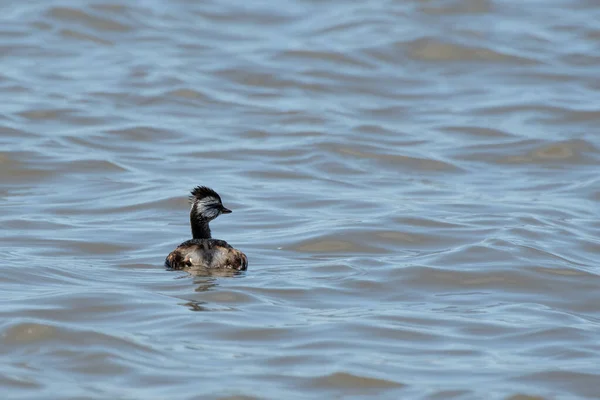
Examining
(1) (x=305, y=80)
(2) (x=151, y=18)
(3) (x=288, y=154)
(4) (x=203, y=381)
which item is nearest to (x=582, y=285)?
(4) (x=203, y=381)

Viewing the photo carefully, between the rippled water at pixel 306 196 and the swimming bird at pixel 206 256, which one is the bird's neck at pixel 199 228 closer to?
the swimming bird at pixel 206 256

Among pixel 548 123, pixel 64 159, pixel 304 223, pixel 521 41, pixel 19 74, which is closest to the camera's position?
pixel 304 223

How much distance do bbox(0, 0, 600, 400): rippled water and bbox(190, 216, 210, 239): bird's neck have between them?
48cm

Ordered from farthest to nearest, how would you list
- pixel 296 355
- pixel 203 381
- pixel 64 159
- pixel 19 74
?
pixel 19 74
pixel 64 159
pixel 296 355
pixel 203 381

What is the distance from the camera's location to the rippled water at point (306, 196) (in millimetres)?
8289

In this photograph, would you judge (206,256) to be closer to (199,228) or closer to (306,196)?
(199,228)

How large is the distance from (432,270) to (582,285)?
129 centimetres

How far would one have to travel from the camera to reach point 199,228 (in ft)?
36.6

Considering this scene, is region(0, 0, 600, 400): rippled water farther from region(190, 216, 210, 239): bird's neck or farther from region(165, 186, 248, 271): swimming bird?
region(190, 216, 210, 239): bird's neck

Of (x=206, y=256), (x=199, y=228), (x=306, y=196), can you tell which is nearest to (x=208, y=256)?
(x=206, y=256)

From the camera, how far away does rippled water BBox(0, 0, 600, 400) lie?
8.29 m

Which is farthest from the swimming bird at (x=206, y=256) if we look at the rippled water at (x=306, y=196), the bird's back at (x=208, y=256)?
the rippled water at (x=306, y=196)

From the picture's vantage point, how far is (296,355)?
835cm

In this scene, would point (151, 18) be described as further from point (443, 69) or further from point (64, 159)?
point (64, 159)
